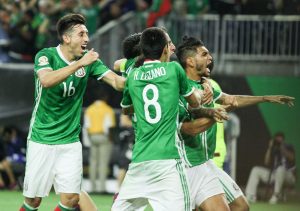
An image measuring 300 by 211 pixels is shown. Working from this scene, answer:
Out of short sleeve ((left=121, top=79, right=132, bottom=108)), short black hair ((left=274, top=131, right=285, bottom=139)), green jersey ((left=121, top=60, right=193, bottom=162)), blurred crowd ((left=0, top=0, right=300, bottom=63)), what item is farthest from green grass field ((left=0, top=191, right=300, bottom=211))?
green jersey ((left=121, top=60, right=193, bottom=162))

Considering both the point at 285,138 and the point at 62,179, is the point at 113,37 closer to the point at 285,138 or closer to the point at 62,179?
the point at 285,138

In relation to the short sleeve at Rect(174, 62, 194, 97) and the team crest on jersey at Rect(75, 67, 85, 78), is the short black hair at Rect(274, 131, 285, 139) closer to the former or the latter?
the team crest on jersey at Rect(75, 67, 85, 78)

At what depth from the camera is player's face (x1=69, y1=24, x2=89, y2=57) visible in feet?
31.5

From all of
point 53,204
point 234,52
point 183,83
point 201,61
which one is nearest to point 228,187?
point 201,61

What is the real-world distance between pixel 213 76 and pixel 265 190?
241 centimetres

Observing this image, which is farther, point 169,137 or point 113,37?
point 113,37

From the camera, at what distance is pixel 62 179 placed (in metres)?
9.57

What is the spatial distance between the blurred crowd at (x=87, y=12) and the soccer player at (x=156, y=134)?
33.9 feet

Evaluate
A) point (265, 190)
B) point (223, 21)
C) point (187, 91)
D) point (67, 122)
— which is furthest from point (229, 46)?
point (187, 91)

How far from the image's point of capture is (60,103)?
9.54 m

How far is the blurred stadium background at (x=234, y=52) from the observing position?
17.7 meters

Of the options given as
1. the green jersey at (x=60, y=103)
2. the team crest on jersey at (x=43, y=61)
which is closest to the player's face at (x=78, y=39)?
the green jersey at (x=60, y=103)

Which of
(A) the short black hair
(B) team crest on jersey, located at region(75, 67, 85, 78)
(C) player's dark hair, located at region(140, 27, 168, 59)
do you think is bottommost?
(A) the short black hair

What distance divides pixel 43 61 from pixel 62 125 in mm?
737
